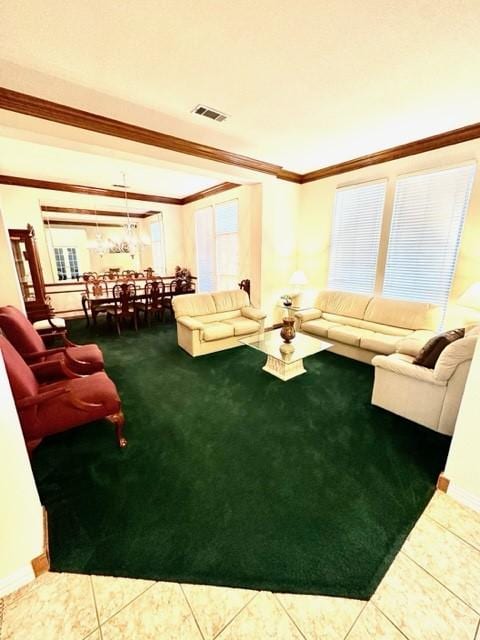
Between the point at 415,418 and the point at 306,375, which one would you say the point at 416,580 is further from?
the point at 306,375

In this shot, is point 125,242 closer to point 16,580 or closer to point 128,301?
point 128,301

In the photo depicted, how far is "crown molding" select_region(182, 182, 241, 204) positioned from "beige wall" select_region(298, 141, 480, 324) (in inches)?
60.4

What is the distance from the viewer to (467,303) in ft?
9.41

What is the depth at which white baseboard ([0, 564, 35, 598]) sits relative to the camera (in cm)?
117

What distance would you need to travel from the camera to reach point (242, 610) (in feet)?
3.71

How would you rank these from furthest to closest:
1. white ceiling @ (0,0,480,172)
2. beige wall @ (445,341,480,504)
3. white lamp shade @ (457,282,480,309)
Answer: white lamp shade @ (457,282,480,309) → white ceiling @ (0,0,480,172) → beige wall @ (445,341,480,504)

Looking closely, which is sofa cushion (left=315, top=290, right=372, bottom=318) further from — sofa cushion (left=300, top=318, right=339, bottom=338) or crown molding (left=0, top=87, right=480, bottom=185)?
crown molding (left=0, top=87, right=480, bottom=185)

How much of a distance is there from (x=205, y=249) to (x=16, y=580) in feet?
20.7

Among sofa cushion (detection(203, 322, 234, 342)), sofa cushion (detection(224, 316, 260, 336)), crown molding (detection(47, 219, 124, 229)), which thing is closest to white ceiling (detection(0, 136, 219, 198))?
sofa cushion (detection(203, 322, 234, 342))

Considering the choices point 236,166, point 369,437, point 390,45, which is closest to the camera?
point 390,45

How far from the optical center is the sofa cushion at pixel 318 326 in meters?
3.91

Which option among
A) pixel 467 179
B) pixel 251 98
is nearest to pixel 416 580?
pixel 251 98

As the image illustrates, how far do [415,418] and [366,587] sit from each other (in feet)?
5.05

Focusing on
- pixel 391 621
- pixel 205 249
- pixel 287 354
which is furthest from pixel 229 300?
pixel 391 621
